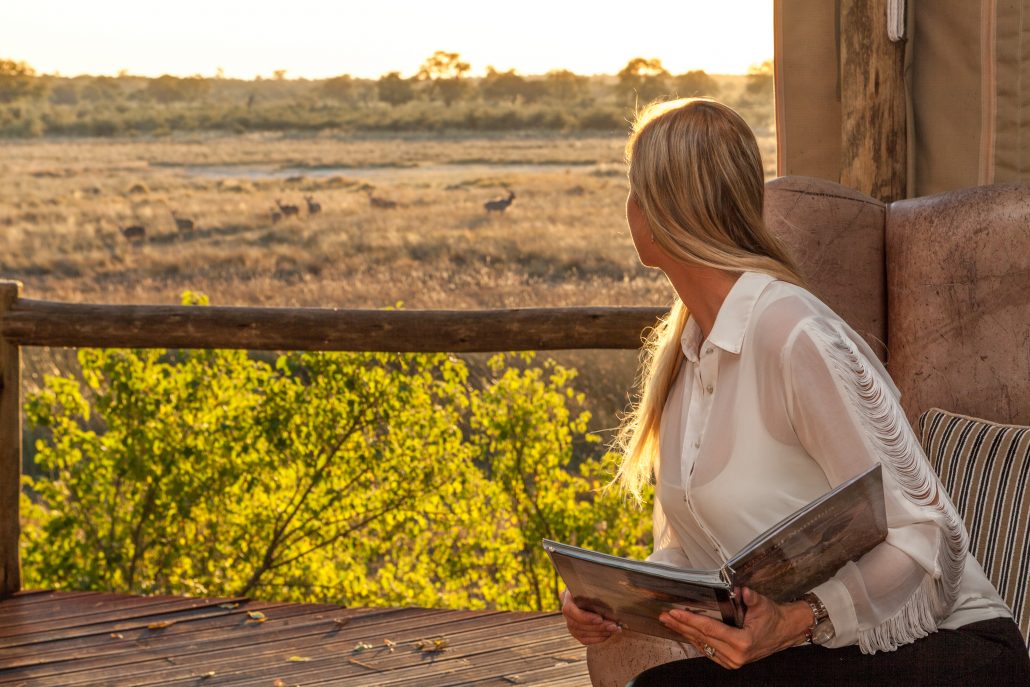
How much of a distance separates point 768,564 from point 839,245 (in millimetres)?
1315

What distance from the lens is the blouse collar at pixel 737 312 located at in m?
1.67

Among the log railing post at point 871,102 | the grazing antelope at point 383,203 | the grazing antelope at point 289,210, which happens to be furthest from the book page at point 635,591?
the grazing antelope at point 383,203

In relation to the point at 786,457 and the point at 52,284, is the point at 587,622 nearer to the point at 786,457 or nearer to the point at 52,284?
the point at 786,457

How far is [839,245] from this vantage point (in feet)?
8.43

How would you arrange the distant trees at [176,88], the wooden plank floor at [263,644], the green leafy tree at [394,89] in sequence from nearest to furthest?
1. the wooden plank floor at [263,644]
2. the green leafy tree at [394,89]
3. the distant trees at [176,88]

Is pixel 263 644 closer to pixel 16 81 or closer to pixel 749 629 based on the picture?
pixel 749 629

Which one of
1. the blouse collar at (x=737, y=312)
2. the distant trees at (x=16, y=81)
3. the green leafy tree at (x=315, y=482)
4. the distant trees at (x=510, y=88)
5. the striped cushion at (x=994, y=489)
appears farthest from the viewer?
the distant trees at (x=510, y=88)

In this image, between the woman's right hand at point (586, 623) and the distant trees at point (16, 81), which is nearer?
the woman's right hand at point (586, 623)

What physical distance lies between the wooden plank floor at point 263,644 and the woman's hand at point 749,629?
5.80 feet


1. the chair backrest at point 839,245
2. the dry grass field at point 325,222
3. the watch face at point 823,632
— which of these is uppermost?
the chair backrest at point 839,245

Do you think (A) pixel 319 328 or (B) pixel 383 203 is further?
(B) pixel 383 203

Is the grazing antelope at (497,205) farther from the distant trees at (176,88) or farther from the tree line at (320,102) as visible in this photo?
the distant trees at (176,88)

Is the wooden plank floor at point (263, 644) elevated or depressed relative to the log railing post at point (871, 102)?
depressed

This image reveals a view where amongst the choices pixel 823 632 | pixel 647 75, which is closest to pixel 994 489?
pixel 823 632
